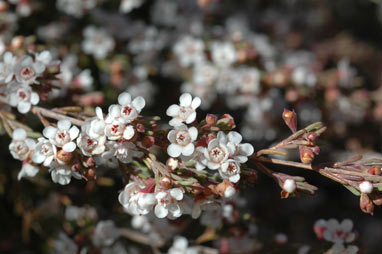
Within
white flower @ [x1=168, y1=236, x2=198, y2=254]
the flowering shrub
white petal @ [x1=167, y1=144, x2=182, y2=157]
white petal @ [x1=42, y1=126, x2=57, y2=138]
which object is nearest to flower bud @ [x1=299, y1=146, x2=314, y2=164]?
the flowering shrub

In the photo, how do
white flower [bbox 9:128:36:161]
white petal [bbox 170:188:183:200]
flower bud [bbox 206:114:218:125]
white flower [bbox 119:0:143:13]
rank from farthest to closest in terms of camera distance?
white flower [bbox 119:0:143:13] → white flower [bbox 9:128:36:161] → flower bud [bbox 206:114:218:125] → white petal [bbox 170:188:183:200]

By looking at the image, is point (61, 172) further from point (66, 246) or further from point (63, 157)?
point (66, 246)

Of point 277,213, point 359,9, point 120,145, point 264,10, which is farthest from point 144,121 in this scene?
point 359,9

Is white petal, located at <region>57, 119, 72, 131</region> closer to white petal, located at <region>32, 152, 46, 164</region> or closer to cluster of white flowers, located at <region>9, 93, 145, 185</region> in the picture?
cluster of white flowers, located at <region>9, 93, 145, 185</region>

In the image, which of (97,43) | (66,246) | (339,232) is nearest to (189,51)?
(97,43)

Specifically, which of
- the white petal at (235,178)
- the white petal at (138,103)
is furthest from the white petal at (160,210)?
the white petal at (138,103)

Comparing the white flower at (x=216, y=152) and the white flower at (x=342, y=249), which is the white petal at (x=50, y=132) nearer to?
the white flower at (x=216, y=152)
